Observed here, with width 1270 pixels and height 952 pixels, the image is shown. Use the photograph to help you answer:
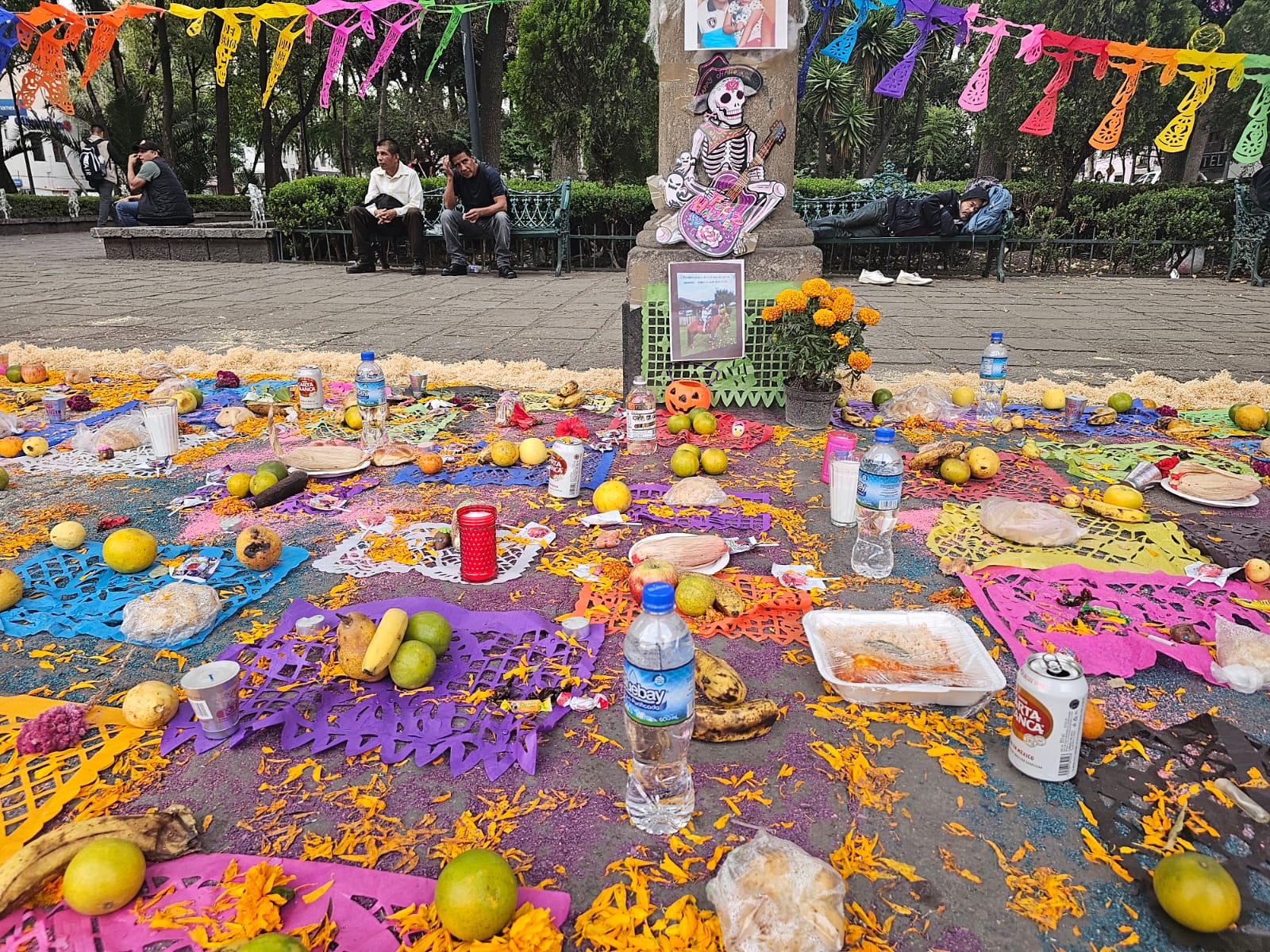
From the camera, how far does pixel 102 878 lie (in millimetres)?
1639

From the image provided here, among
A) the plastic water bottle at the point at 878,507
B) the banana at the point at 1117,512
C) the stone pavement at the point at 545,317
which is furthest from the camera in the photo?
the stone pavement at the point at 545,317

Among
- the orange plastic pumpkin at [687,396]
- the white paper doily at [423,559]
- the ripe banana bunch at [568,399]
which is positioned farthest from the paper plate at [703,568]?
the ripe banana bunch at [568,399]

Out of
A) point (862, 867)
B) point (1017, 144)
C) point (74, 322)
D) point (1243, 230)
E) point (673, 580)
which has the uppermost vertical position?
point (1017, 144)

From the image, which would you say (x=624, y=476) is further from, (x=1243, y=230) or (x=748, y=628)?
(x=1243, y=230)

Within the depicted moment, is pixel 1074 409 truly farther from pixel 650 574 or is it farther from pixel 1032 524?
pixel 650 574

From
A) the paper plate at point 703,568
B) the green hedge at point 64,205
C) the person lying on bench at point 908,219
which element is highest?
the green hedge at point 64,205

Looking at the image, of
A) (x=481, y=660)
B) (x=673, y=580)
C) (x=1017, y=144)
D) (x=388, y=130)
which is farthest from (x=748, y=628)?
(x=388, y=130)

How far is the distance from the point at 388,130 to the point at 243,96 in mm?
6234

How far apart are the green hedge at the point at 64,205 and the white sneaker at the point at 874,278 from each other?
17.7 metres

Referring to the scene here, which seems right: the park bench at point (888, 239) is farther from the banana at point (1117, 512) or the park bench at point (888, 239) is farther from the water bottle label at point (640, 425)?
the banana at point (1117, 512)

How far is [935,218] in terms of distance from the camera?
39.1 ft

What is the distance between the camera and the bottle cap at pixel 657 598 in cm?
184

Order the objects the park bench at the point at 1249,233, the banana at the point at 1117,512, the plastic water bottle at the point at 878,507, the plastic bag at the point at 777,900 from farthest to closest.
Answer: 1. the park bench at the point at 1249,233
2. the banana at the point at 1117,512
3. the plastic water bottle at the point at 878,507
4. the plastic bag at the point at 777,900

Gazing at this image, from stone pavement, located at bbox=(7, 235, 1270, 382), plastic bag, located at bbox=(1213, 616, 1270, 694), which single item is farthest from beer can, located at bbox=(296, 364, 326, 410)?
plastic bag, located at bbox=(1213, 616, 1270, 694)
